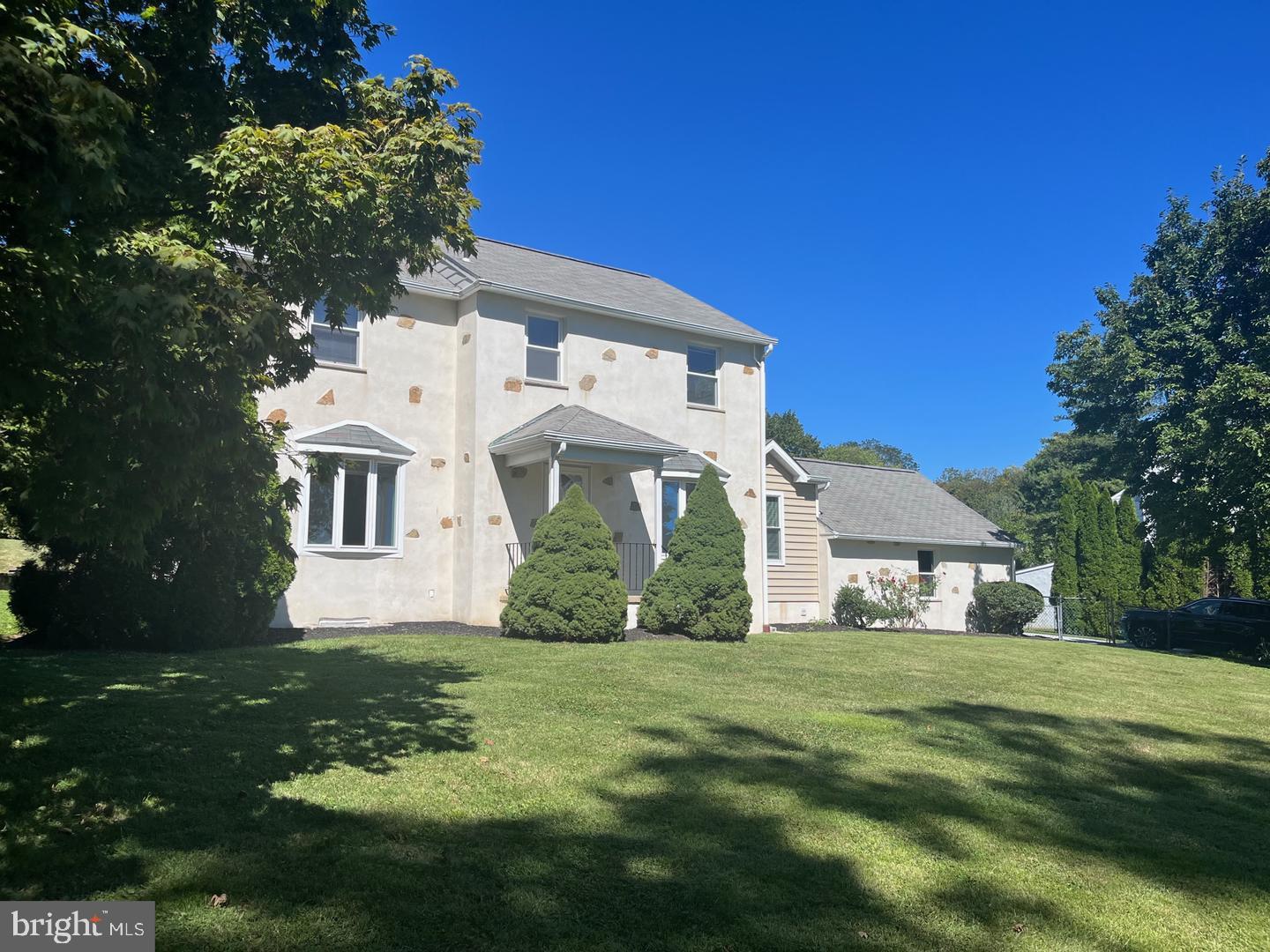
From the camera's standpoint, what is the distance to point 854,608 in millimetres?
22891

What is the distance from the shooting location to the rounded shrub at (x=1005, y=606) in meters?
24.1

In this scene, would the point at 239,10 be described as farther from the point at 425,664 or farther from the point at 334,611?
the point at 334,611

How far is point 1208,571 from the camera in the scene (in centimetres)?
2711

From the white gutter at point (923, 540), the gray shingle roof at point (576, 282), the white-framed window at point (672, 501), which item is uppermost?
the gray shingle roof at point (576, 282)

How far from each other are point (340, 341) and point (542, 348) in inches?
152

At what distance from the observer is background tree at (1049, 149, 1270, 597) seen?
1967cm

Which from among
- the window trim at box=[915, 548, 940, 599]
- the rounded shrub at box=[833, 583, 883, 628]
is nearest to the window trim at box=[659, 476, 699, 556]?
the rounded shrub at box=[833, 583, 883, 628]

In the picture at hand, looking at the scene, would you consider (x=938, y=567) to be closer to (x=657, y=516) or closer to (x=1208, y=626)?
(x=1208, y=626)

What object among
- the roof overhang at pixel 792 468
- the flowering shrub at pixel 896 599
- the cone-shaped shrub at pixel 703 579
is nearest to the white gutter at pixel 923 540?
the flowering shrub at pixel 896 599

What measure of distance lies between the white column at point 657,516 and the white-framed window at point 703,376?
2696 millimetres

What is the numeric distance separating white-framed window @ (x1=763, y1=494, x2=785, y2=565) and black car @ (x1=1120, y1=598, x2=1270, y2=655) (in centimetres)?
984

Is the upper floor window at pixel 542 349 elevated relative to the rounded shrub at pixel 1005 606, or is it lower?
elevated

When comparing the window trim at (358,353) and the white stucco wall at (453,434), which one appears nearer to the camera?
the white stucco wall at (453,434)

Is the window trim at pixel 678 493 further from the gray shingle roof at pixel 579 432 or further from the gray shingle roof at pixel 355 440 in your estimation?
the gray shingle roof at pixel 355 440
